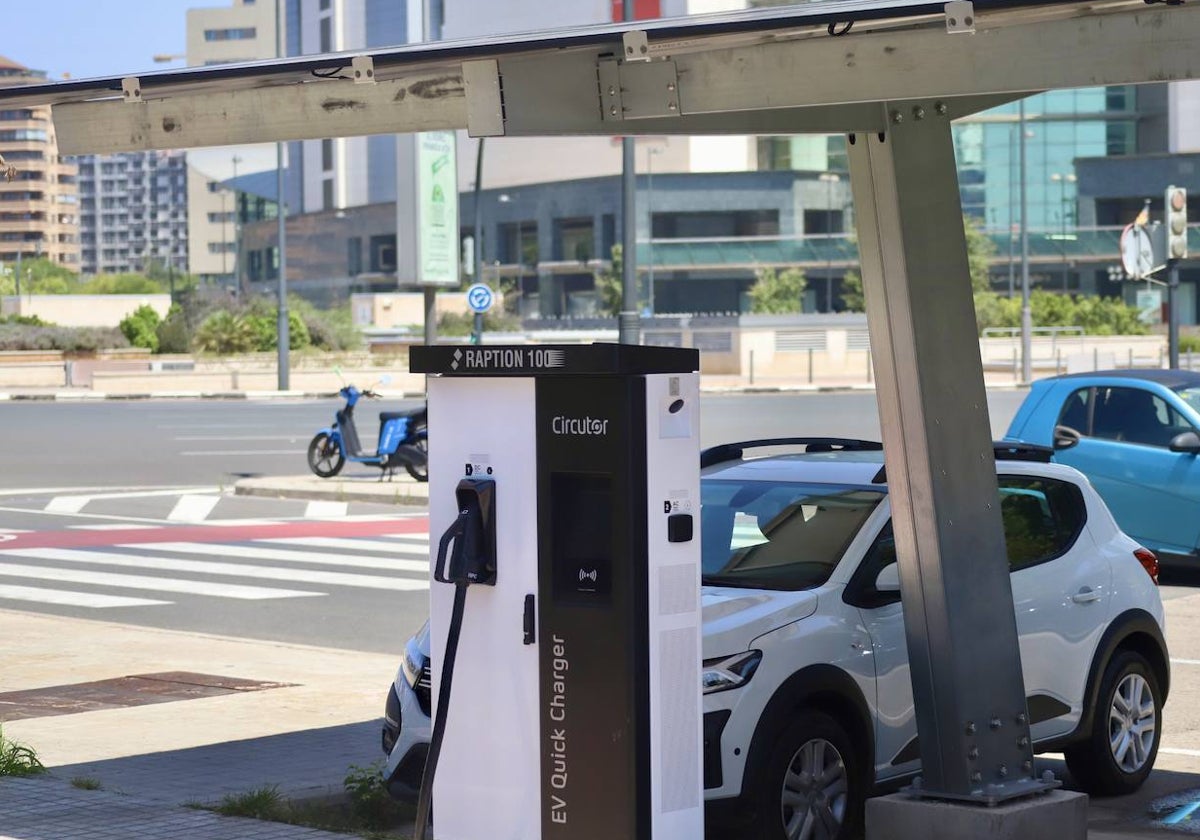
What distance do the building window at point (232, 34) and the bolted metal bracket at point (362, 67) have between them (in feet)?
643

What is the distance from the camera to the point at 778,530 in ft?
23.4

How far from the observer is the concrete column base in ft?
19.0

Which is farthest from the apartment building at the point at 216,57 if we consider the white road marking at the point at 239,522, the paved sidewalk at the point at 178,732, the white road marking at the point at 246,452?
the paved sidewalk at the point at 178,732

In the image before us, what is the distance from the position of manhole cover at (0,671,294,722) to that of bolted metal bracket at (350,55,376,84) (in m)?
4.41

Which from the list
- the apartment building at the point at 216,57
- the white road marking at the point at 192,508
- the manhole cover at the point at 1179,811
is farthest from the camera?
the apartment building at the point at 216,57

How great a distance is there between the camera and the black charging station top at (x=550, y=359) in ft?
16.3

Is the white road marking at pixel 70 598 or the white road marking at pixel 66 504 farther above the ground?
the white road marking at pixel 66 504

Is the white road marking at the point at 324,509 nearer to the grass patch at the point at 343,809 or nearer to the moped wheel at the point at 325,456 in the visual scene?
the moped wheel at the point at 325,456

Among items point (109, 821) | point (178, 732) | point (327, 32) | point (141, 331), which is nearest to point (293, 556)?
point (178, 732)

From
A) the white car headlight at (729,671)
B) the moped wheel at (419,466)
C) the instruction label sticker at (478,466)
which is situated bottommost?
A: the moped wheel at (419,466)

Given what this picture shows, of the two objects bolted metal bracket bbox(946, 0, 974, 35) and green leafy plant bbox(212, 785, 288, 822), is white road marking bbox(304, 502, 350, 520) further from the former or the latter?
bolted metal bracket bbox(946, 0, 974, 35)

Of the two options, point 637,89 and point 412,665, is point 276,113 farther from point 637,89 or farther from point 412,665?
point 412,665

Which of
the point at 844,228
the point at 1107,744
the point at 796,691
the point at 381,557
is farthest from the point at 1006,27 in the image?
the point at 844,228

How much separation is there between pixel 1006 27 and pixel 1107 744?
357 centimetres
